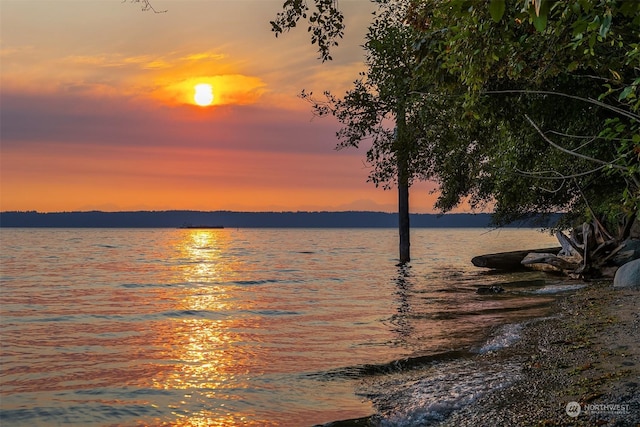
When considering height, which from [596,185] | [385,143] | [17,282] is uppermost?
[385,143]

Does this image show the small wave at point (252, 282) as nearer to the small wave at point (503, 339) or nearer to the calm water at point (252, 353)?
the calm water at point (252, 353)

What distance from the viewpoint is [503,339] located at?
1379 cm

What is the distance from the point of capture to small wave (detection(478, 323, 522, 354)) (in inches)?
518

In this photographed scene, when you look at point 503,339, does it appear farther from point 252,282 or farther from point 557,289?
point 252,282

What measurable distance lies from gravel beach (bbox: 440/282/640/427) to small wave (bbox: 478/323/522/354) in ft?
0.78

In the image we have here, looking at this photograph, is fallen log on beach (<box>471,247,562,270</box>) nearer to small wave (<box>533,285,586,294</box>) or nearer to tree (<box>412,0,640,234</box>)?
tree (<box>412,0,640,234</box>)

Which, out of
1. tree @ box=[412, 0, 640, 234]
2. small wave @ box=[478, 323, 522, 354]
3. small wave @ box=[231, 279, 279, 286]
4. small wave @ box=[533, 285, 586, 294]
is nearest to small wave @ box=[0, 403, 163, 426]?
small wave @ box=[478, 323, 522, 354]

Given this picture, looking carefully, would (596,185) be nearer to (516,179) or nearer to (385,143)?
(516,179)

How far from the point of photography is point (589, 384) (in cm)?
838

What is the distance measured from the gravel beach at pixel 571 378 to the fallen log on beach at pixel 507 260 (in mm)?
26245

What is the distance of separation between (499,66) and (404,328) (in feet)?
30.6

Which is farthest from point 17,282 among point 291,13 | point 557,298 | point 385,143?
point 291,13

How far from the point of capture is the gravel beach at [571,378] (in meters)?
7.41

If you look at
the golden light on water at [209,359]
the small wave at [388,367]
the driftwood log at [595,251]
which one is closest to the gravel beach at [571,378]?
the small wave at [388,367]
